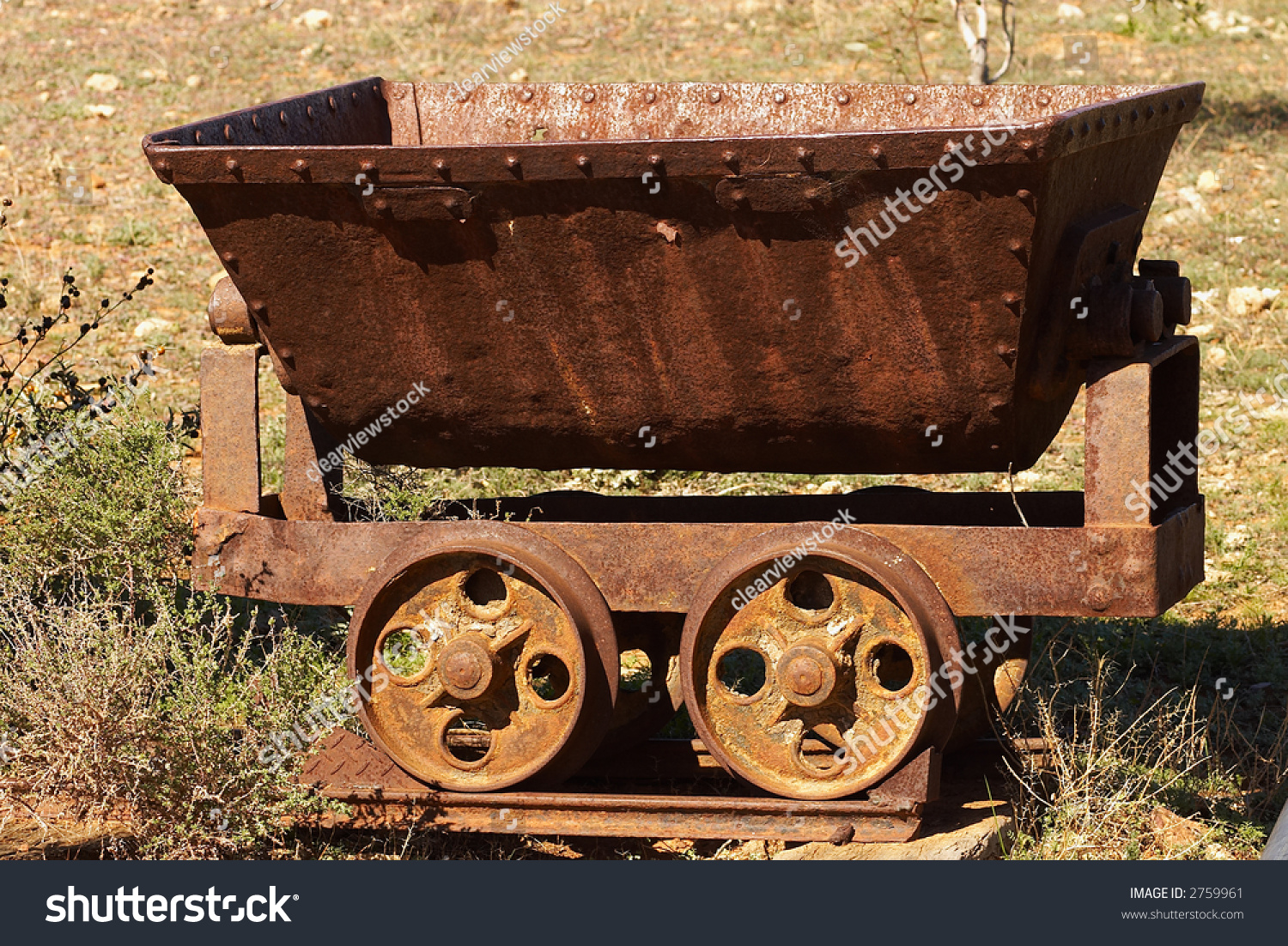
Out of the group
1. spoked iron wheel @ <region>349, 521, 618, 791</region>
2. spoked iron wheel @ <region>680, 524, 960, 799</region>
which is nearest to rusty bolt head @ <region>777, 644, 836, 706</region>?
spoked iron wheel @ <region>680, 524, 960, 799</region>

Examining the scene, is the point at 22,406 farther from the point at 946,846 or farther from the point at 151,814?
the point at 946,846

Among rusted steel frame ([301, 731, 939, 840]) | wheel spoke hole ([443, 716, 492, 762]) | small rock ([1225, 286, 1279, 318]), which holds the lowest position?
rusted steel frame ([301, 731, 939, 840])

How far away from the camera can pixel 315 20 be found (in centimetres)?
1435

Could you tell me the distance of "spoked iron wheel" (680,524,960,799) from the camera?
3.71 m

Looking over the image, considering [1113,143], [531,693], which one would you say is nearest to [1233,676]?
[1113,143]

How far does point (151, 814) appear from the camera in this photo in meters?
3.97

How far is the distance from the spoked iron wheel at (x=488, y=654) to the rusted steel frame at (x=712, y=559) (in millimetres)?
90

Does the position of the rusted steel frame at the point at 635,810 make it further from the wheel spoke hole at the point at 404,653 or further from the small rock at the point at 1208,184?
the small rock at the point at 1208,184

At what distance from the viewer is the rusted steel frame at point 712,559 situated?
3631mm

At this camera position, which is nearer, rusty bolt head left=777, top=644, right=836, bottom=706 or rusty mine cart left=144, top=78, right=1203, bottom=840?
rusty mine cart left=144, top=78, right=1203, bottom=840

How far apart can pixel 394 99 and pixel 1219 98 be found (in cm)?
934

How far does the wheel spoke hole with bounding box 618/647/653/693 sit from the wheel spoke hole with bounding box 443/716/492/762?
765 millimetres

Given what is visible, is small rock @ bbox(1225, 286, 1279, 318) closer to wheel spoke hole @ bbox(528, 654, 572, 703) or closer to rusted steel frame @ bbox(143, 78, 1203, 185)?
rusted steel frame @ bbox(143, 78, 1203, 185)
